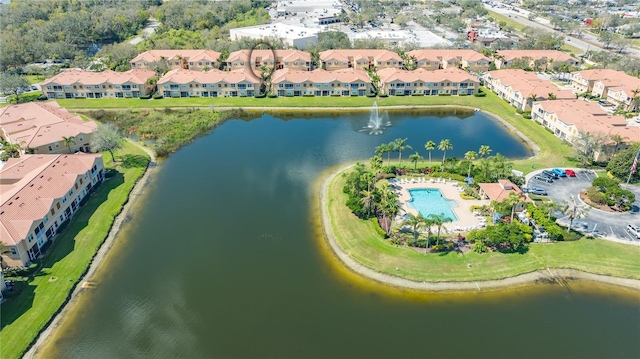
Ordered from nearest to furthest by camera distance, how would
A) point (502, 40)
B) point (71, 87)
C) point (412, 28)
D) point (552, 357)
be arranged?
point (552, 357) < point (71, 87) < point (502, 40) < point (412, 28)

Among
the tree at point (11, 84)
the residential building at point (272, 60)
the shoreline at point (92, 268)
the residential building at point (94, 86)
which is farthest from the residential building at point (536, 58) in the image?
the tree at point (11, 84)

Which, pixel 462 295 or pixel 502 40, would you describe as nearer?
pixel 462 295

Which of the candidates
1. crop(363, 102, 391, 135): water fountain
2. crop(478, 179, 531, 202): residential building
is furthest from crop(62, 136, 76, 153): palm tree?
crop(478, 179, 531, 202): residential building

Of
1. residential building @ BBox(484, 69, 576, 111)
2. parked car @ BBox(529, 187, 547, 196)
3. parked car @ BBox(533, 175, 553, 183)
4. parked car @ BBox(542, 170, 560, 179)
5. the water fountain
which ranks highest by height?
residential building @ BBox(484, 69, 576, 111)

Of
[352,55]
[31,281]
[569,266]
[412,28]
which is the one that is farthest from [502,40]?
[31,281]

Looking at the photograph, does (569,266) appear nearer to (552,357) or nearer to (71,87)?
(552,357)

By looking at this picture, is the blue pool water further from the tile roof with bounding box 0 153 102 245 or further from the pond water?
the tile roof with bounding box 0 153 102 245
